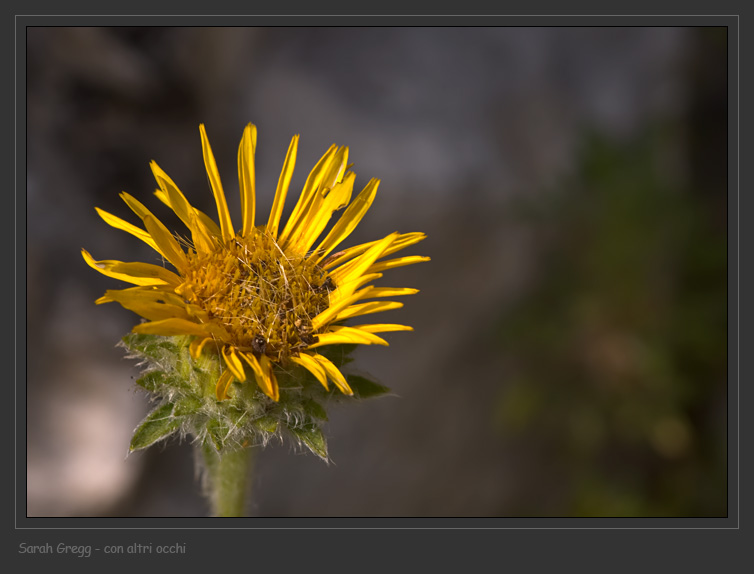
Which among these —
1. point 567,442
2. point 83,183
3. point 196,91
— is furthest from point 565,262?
point 83,183

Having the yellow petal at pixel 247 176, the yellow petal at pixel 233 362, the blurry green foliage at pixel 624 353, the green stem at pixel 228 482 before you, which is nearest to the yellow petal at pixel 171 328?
the yellow petal at pixel 233 362

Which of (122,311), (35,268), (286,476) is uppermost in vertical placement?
(35,268)

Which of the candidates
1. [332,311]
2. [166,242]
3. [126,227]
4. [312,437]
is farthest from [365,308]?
[126,227]

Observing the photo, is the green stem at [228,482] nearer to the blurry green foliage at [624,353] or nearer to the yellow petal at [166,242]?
the yellow petal at [166,242]

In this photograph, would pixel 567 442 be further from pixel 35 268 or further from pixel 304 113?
pixel 35 268

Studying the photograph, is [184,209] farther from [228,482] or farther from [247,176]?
[228,482]

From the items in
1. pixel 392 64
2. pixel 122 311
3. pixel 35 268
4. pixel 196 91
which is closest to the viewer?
pixel 35 268
